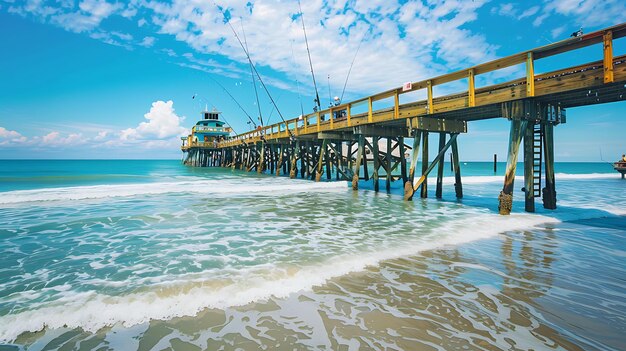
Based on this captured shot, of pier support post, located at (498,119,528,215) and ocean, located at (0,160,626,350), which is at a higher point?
pier support post, located at (498,119,528,215)

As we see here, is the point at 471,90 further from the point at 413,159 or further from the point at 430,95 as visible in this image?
the point at 413,159

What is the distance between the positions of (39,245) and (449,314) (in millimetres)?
7800

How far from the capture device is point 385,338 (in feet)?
9.50

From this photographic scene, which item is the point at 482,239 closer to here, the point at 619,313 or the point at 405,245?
the point at 405,245

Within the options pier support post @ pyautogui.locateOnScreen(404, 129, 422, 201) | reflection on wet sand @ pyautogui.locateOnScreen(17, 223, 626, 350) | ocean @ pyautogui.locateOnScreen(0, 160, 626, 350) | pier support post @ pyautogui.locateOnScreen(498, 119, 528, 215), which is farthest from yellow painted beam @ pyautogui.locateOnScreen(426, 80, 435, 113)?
reflection on wet sand @ pyautogui.locateOnScreen(17, 223, 626, 350)

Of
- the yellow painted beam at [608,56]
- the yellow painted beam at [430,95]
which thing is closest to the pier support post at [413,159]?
the yellow painted beam at [430,95]

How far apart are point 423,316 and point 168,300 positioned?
306 centimetres

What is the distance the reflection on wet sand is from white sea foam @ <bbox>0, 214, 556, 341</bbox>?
166 mm

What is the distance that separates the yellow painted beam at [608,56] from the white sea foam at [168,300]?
5798 millimetres

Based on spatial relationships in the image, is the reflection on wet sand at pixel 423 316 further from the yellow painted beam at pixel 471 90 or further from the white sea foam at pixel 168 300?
the yellow painted beam at pixel 471 90

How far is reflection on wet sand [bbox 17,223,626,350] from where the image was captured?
9.27ft

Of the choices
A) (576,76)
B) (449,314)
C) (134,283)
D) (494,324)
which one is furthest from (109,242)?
(576,76)

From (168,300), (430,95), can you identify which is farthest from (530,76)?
(168,300)

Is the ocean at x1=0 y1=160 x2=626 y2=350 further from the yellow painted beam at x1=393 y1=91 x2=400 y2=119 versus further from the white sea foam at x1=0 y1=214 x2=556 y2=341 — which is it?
the yellow painted beam at x1=393 y1=91 x2=400 y2=119
